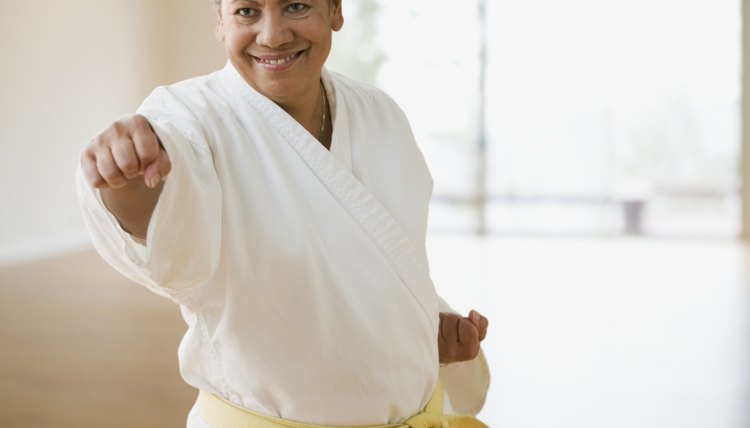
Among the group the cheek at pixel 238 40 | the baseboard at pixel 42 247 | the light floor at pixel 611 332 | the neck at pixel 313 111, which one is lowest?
the baseboard at pixel 42 247

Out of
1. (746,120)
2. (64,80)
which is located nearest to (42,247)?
(64,80)

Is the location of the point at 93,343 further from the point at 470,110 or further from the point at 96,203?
the point at 470,110

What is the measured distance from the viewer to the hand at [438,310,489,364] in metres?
1.37

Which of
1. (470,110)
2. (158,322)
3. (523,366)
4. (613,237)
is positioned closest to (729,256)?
(613,237)

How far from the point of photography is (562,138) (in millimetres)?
8141

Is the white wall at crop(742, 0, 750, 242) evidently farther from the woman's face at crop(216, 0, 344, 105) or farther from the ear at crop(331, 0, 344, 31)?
the woman's face at crop(216, 0, 344, 105)

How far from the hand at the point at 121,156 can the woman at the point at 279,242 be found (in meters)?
0.07

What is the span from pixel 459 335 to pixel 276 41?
51 cm

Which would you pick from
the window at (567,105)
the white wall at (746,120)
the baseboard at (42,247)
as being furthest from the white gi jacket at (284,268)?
the white wall at (746,120)

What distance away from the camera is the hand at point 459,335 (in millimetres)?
1374

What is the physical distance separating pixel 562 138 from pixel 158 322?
459 cm

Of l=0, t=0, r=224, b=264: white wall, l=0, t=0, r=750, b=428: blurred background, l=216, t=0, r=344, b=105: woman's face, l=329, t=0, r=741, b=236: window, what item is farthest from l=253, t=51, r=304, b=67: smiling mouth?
l=329, t=0, r=741, b=236: window

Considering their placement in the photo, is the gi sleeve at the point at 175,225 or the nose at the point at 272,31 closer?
the gi sleeve at the point at 175,225

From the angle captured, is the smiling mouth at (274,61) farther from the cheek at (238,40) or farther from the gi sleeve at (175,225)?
the gi sleeve at (175,225)
